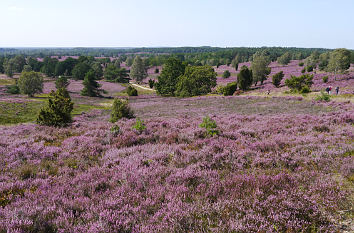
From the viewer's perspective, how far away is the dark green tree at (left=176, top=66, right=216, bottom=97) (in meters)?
64.7

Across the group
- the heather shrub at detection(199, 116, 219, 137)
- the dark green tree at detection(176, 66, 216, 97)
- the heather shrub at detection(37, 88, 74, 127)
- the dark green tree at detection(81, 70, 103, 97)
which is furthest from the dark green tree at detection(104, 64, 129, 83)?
the heather shrub at detection(199, 116, 219, 137)

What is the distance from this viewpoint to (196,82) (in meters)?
65.6

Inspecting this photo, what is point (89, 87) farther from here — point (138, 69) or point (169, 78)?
point (138, 69)

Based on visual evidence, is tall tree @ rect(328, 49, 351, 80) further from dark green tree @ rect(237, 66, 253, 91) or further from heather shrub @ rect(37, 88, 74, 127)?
heather shrub @ rect(37, 88, 74, 127)

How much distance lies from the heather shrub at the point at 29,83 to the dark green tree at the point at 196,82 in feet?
135

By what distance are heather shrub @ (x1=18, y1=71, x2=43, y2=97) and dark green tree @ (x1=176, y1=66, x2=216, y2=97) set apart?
135 feet

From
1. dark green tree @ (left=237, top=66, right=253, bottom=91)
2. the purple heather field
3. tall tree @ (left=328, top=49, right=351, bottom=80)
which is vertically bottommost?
the purple heather field

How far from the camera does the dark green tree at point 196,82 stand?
6469 cm

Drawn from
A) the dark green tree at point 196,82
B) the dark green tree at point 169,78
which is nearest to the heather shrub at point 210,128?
the dark green tree at point 196,82

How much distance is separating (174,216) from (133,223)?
663 millimetres

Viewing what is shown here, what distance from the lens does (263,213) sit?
11.7 feet

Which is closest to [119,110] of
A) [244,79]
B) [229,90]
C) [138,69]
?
[229,90]

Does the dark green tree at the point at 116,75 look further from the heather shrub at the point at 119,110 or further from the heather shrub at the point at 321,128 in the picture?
the heather shrub at the point at 321,128

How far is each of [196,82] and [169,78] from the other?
11.8 m
